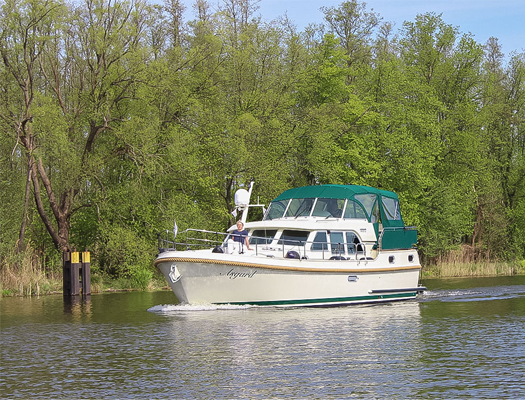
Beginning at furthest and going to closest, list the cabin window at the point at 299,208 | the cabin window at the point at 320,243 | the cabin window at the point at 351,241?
the cabin window at the point at 299,208
the cabin window at the point at 351,241
the cabin window at the point at 320,243

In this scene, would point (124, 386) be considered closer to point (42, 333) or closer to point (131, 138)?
point (42, 333)

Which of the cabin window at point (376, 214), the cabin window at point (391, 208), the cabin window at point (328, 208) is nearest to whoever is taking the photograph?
the cabin window at point (328, 208)

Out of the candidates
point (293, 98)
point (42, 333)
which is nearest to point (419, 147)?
point (293, 98)

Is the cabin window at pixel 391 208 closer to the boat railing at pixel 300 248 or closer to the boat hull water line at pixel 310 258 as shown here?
the boat hull water line at pixel 310 258

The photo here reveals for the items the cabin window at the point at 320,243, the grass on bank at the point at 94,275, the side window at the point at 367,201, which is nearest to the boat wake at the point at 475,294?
the side window at the point at 367,201

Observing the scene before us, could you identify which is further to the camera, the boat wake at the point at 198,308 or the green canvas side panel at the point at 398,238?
the green canvas side panel at the point at 398,238

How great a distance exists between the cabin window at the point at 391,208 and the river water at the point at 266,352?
3872 mm

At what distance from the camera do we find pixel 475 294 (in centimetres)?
2977

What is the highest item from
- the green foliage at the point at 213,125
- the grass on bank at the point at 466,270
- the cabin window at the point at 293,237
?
the green foliage at the point at 213,125

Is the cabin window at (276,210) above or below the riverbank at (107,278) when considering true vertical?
above

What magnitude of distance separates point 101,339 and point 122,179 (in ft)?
68.0

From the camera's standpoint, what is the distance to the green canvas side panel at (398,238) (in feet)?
89.2

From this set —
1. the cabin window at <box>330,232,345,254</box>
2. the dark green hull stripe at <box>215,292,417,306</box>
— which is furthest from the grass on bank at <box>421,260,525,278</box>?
the cabin window at <box>330,232,345,254</box>

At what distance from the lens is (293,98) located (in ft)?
151
